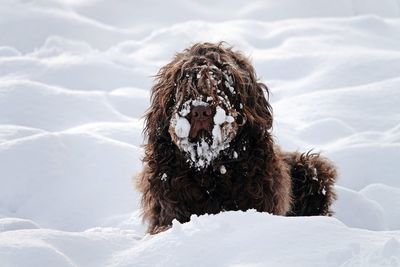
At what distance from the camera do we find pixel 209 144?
4258 mm

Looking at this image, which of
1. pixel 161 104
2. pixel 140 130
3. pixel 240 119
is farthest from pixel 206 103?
pixel 140 130

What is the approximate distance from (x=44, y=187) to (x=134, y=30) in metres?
8.10

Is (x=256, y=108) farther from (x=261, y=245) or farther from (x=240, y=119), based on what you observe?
(x=261, y=245)

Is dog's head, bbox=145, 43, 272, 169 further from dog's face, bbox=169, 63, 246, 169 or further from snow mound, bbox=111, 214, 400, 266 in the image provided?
snow mound, bbox=111, 214, 400, 266

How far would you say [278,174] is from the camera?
4.70 m

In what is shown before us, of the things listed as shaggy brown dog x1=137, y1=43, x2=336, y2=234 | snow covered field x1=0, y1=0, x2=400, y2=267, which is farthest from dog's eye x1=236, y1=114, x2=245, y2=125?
snow covered field x1=0, y1=0, x2=400, y2=267

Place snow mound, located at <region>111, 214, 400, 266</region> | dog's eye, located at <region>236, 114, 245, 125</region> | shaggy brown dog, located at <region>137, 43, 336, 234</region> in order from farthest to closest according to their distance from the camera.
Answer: dog's eye, located at <region>236, 114, 245, 125</region>
shaggy brown dog, located at <region>137, 43, 336, 234</region>
snow mound, located at <region>111, 214, 400, 266</region>

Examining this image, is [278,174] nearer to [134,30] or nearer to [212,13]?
[134,30]

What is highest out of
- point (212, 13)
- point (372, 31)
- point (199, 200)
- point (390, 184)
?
point (212, 13)

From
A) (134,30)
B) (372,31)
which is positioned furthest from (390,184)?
(134,30)

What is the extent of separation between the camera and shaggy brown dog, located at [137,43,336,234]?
4246 mm

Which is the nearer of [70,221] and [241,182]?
[241,182]

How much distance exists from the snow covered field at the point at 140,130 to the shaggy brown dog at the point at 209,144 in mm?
440

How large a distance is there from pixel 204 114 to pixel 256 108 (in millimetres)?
597
